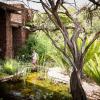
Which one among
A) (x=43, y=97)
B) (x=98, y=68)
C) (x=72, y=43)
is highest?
(x=72, y=43)

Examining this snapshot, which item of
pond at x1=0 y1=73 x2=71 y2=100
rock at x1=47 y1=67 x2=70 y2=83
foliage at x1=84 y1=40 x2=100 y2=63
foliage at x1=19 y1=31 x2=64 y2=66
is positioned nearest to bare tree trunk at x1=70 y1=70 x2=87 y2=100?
pond at x1=0 y1=73 x2=71 y2=100

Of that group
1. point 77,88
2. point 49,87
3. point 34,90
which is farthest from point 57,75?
point 77,88

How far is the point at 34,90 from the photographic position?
9242 millimetres

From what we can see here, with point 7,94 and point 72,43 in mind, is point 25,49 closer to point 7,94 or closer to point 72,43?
point 7,94

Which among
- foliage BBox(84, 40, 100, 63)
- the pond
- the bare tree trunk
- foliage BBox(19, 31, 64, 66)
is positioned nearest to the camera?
the bare tree trunk

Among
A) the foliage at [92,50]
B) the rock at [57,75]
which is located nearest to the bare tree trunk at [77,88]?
the foliage at [92,50]

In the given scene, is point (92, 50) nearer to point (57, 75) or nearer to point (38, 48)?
point (57, 75)

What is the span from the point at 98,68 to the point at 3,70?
505 centimetres

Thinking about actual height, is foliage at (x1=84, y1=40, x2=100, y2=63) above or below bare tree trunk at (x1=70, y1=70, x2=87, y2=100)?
above

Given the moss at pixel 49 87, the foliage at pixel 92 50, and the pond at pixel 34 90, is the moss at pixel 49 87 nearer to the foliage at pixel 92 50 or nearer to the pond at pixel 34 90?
the pond at pixel 34 90

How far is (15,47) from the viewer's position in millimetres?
16719

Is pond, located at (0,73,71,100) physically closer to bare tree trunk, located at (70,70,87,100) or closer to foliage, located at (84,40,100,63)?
bare tree trunk, located at (70,70,87,100)

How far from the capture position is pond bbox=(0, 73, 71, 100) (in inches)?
331

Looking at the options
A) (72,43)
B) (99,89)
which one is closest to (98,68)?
(72,43)
